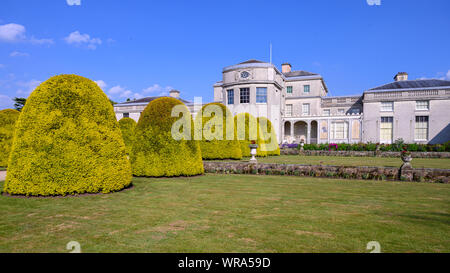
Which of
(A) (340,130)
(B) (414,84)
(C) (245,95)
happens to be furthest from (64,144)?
(B) (414,84)

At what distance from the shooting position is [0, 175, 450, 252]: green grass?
13.0ft

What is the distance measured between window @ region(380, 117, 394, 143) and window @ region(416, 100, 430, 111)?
3409 millimetres

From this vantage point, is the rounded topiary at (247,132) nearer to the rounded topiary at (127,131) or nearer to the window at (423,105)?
the rounded topiary at (127,131)

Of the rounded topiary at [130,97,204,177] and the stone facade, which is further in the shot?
the stone facade

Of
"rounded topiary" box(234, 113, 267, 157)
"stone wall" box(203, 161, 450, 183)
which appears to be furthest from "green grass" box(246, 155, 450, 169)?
"stone wall" box(203, 161, 450, 183)

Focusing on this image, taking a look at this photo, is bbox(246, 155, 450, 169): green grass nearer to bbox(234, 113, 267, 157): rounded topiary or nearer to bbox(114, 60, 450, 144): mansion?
bbox(234, 113, 267, 157): rounded topiary

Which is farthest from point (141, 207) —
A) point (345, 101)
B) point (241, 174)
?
point (345, 101)

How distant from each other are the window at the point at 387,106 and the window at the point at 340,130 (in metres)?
5.15

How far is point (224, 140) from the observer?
18578 mm

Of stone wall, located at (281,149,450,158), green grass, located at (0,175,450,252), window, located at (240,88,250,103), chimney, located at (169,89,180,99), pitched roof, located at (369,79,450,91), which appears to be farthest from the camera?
chimney, located at (169,89,180,99)

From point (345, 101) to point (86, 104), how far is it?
140 ft

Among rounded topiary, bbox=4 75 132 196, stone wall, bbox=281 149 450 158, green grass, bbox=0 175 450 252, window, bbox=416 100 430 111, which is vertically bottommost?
green grass, bbox=0 175 450 252

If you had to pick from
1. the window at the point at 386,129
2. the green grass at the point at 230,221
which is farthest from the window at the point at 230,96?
the green grass at the point at 230,221
